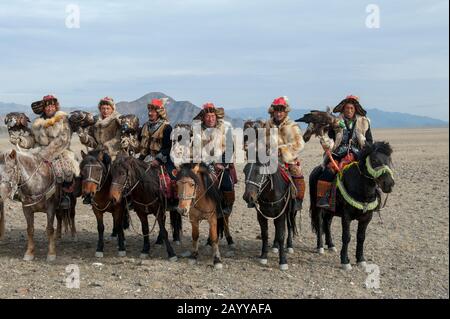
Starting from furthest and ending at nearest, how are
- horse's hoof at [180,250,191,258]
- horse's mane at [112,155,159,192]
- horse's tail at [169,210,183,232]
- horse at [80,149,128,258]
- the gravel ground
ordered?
horse's tail at [169,210,183,232]
horse's hoof at [180,250,191,258]
horse's mane at [112,155,159,192]
horse at [80,149,128,258]
the gravel ground

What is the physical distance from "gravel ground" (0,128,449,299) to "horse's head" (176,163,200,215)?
3.93 feet

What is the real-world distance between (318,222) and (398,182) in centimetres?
983

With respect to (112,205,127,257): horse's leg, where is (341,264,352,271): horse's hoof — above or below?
below

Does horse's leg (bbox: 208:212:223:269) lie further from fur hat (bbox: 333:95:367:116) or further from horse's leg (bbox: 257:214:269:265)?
fur hat (bbox: 333:95:367:116)

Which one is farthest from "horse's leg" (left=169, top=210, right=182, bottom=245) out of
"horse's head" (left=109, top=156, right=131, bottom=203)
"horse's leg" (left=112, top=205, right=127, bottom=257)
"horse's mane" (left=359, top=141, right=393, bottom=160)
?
"horse's mane" (left=359, top=141, right=393, bottom=160)

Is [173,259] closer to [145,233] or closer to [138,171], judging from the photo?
[145,233]

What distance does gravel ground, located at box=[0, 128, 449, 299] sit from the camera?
7.46 meters

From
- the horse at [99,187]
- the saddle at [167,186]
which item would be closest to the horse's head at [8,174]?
the horse at [99,187]

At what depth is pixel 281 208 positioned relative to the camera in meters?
8.48

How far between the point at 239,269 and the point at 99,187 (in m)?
2.91

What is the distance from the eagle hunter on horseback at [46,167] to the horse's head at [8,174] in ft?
0.06

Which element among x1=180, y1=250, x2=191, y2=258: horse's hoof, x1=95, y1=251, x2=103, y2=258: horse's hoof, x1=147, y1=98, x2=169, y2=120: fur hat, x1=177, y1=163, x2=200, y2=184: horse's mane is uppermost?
x1=147, y1=98, x2=169, y2=120: fur hat

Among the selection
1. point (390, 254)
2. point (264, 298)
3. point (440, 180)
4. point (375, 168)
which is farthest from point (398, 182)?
point (264, 298)

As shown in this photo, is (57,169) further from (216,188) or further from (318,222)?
(318,222)
